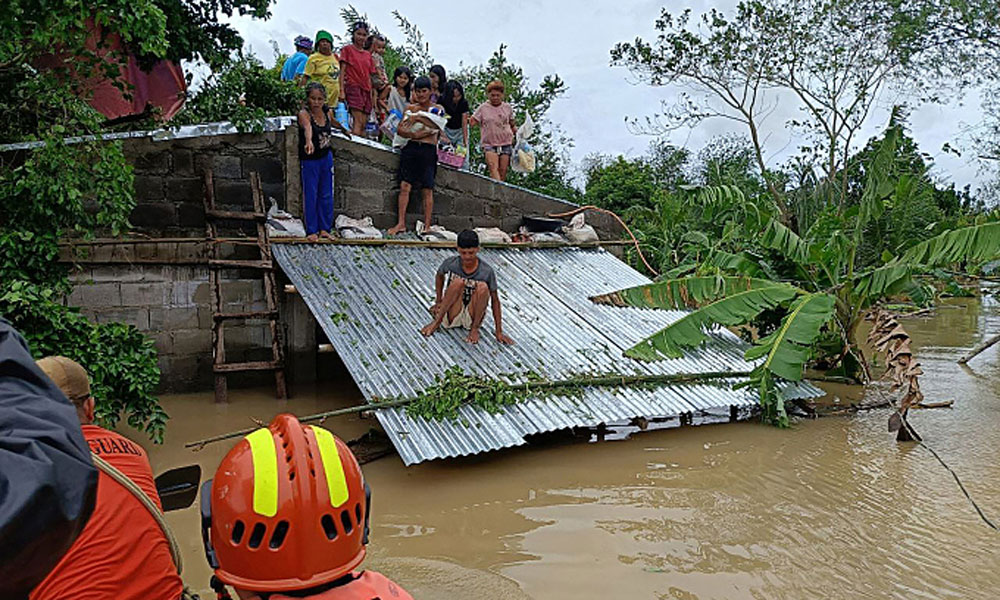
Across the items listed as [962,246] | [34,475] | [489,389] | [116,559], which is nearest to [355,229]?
[489,389]

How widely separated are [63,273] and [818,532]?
215 inches

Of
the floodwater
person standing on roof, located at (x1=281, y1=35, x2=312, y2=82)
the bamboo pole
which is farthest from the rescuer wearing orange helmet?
person standing on roof, located at (x1=281, y1=35, x2=312, y2=82)

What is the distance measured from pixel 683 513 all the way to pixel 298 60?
8725 mm

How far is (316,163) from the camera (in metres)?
8.02

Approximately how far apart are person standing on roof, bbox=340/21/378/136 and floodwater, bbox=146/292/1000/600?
4.65m

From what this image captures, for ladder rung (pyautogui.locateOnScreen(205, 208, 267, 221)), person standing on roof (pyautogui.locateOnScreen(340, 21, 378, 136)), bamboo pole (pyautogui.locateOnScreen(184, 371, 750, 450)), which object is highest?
person standing on roof (pyautogui.locateOnScreen(340, 21, 378, 136))

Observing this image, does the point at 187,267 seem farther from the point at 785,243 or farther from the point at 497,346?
the point at 785,243

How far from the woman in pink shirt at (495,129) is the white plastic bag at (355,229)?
277 cm

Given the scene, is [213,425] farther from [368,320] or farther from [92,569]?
[92,569]

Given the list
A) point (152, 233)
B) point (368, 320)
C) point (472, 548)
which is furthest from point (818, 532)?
point (152, 233)

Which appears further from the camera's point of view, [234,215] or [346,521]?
[234,215]

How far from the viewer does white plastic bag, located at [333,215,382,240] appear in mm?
8141

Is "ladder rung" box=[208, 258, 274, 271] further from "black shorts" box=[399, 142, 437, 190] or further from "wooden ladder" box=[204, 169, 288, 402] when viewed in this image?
"black shorts" box=[399, 142, 437, 190]

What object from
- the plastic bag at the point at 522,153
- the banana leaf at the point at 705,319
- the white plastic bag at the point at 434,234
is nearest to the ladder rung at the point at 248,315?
the white plastic bag at the point at 434,234
